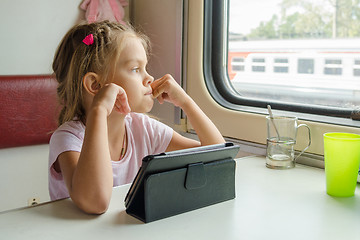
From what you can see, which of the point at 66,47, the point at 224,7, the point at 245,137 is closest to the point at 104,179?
the point at 66,47

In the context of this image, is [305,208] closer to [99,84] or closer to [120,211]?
[120,211]

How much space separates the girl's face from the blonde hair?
0.08ft

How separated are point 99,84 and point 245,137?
73 cm

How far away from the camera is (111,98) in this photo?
1.32 m

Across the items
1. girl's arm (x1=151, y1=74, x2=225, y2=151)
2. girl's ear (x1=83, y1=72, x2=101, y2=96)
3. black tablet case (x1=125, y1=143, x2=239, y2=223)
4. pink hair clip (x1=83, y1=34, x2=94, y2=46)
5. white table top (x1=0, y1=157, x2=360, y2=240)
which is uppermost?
pink hair clip (x1=83, y1=34, x2=94, y2=46)

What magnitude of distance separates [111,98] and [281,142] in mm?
664

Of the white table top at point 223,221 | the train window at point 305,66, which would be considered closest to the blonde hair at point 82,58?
the white table top at point 223,221

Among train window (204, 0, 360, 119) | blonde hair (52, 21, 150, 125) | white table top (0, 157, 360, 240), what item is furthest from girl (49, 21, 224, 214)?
train window (204, 0, 360, 119)

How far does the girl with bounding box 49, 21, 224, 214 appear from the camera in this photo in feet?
4.04

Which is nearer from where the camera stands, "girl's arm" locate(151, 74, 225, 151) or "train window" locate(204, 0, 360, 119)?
"girl's arm" locate(151, 74, 225, 151)

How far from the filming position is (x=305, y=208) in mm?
1185

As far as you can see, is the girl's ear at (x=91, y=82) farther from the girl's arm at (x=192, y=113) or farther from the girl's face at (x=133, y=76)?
the girl's arm at (x=192, y=113)

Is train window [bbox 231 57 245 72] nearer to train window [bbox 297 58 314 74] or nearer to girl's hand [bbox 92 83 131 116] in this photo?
train window [bbox 297 58 314 74]

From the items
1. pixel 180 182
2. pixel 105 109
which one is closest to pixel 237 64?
pixel 105 109
